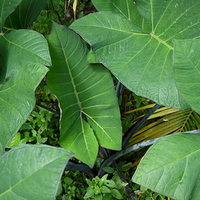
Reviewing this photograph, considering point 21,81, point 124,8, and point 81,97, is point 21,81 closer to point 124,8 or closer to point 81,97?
point 81,97

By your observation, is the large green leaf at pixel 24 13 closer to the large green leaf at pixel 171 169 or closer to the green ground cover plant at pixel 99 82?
the green ground cover plant at pixel 99 82

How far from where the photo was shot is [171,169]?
0.70 m

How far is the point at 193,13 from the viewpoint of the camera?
85 cm

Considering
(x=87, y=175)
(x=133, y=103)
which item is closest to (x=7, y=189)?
(x=87, y=175)

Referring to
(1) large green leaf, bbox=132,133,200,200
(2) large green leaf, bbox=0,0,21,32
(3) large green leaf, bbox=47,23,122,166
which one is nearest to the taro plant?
(1) large green leaf, bbox=132,133,200,200

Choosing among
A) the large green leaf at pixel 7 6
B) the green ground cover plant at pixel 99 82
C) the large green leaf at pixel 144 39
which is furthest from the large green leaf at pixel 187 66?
the large green leaf at pixel 7 6

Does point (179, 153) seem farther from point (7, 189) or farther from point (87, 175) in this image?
point (87, 175)

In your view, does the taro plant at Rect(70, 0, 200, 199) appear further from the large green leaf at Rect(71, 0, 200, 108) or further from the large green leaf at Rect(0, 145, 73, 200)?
the large green leaf at Rect(0, 145, 73, 200)

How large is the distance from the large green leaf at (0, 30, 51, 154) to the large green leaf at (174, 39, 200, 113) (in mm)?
413

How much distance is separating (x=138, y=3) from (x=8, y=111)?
61 centimetres

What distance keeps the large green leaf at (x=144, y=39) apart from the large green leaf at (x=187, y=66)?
13cm

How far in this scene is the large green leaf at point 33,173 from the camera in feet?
1.99

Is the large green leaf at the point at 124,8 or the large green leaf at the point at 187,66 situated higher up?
the large green leaf at the point at 124,8

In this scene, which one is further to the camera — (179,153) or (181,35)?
(181,35)
